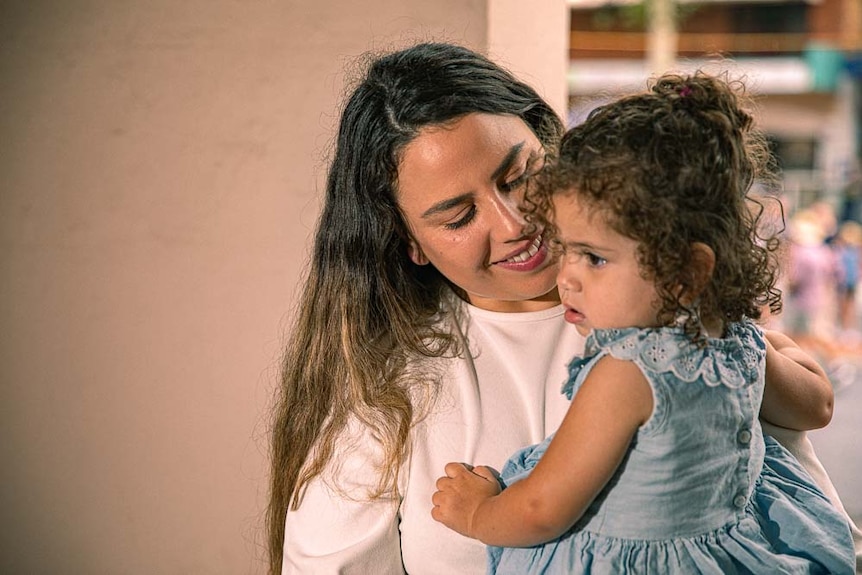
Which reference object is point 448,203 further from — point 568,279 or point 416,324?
point 568,279

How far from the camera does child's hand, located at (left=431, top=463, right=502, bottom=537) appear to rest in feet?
5.64

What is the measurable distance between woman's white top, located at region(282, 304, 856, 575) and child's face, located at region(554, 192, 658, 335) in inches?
18.3

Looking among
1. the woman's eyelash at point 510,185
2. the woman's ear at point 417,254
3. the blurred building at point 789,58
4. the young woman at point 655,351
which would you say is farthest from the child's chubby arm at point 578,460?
the blurred building at point 789,58

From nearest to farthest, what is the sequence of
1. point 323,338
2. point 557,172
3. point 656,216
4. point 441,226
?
1. point 656,216
2. point 557,172
3. point 441,226
4. point 323,338

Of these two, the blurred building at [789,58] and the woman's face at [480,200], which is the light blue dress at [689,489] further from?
the blurred building at [789,58]

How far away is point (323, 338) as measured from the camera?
214cm

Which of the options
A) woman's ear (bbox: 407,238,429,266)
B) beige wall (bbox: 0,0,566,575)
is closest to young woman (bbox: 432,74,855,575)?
woman's ear (bbox: 407,238,429,266)

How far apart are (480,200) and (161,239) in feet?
3.58

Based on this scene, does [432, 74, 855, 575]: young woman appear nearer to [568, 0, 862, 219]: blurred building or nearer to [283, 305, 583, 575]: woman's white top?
[283, 305, 583, 575]: woman's white top

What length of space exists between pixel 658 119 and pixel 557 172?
0.55 feet

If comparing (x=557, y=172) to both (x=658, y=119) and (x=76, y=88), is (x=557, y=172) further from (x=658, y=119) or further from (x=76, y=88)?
(x=76, y=88)

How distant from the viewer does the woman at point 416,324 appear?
6.36 ft

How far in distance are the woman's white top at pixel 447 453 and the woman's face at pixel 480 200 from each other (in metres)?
0.12

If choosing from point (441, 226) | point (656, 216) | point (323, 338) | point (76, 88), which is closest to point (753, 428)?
point (656, 216)
